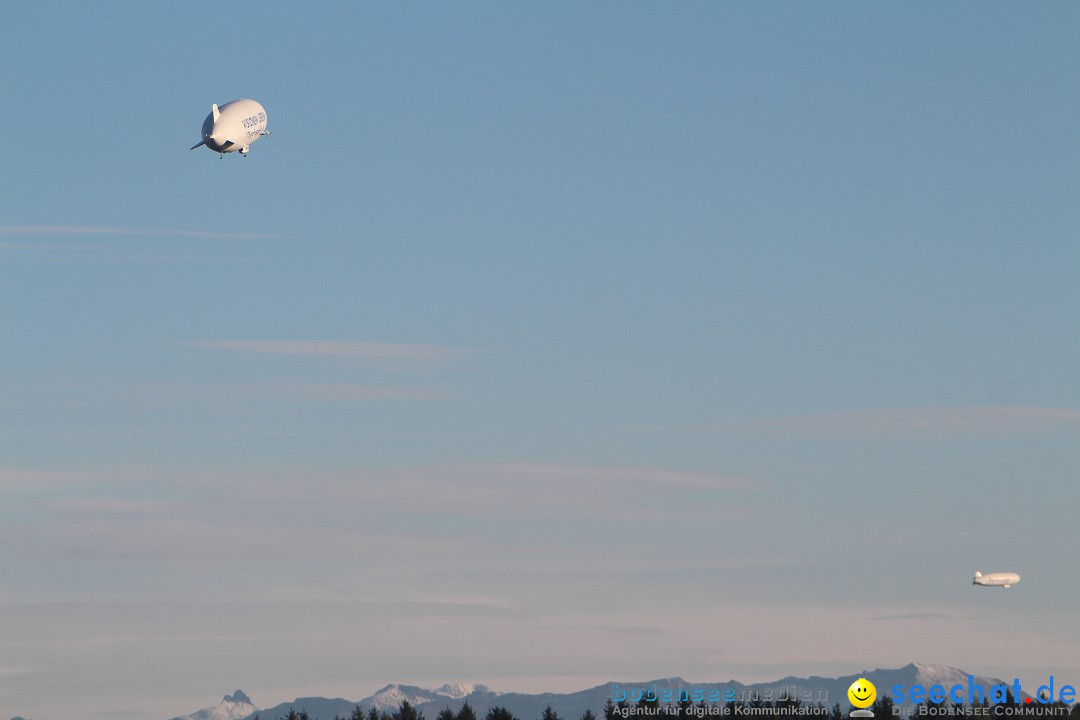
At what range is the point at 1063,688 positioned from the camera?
186375mm

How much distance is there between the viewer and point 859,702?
196m

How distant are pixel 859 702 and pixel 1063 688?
78.4ft
